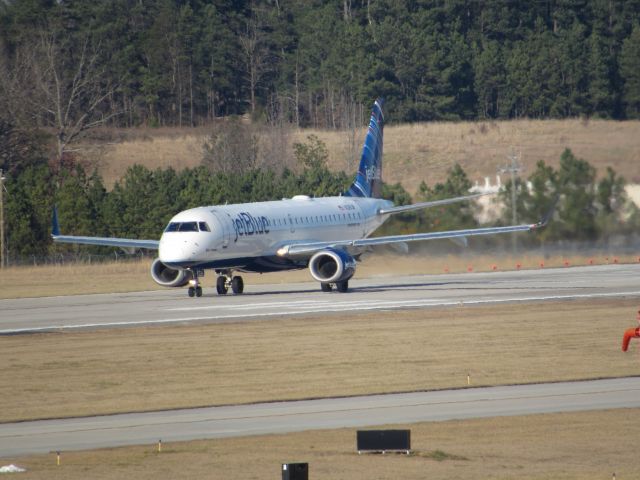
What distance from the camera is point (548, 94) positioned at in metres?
125

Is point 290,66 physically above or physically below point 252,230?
above

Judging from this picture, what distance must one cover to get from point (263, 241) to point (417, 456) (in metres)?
32.4

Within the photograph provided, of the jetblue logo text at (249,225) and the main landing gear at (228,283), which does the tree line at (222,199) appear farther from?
the main landing gear at (228,283)

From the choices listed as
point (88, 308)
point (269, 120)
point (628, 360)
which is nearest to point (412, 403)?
point (628, 360)

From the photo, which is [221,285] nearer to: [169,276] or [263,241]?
[169,276]

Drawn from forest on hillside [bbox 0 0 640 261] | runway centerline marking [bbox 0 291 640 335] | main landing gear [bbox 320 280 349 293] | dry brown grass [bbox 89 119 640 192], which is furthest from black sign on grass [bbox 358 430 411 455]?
dry brown grass [bbox 89 119 640 192]

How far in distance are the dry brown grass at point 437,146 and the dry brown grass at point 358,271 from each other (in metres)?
37.7

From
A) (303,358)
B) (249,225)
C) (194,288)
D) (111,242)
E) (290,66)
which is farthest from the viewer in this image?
(290,66)

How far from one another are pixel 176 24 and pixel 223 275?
90.0 m

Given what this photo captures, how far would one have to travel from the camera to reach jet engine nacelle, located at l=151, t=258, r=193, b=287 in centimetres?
5053

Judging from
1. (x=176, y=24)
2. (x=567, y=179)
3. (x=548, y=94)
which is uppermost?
(x=176, y=24)

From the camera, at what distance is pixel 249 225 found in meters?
50.0

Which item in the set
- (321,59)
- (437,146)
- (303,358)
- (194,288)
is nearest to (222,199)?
(194,288)

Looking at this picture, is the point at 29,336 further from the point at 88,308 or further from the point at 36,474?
the point at 36,474
